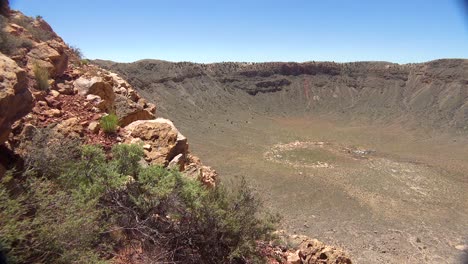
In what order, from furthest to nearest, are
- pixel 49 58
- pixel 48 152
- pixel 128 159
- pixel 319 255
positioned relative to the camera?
pixel 49 58 → pixel 319 255 → pixel 128 159 → pixel 48 152

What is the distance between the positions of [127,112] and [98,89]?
0.99 meters

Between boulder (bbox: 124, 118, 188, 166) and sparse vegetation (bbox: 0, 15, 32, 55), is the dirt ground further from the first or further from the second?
sparse vegetation (bbox: 0, 15, 32, 55)

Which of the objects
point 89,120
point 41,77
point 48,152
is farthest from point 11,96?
point 41,77

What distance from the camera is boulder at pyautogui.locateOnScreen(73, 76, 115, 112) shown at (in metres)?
9.68

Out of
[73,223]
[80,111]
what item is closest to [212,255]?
[73,223]

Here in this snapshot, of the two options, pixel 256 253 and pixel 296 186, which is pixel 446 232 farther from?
pixel 256 253

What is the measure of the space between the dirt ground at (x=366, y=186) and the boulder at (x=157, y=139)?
2.85 m

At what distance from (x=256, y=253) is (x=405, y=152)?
1840 inches

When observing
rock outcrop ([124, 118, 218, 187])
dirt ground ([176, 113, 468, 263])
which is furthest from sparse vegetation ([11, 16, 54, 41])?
dirt ground ([176, 113, 468, 263])

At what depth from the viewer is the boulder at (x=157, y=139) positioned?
834cm

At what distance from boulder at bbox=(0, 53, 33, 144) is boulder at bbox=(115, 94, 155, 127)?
12.2 ft

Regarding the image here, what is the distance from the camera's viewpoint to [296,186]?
104 ft

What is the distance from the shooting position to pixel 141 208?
22.2 feet

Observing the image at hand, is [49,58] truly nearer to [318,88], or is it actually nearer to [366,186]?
[366,186]
